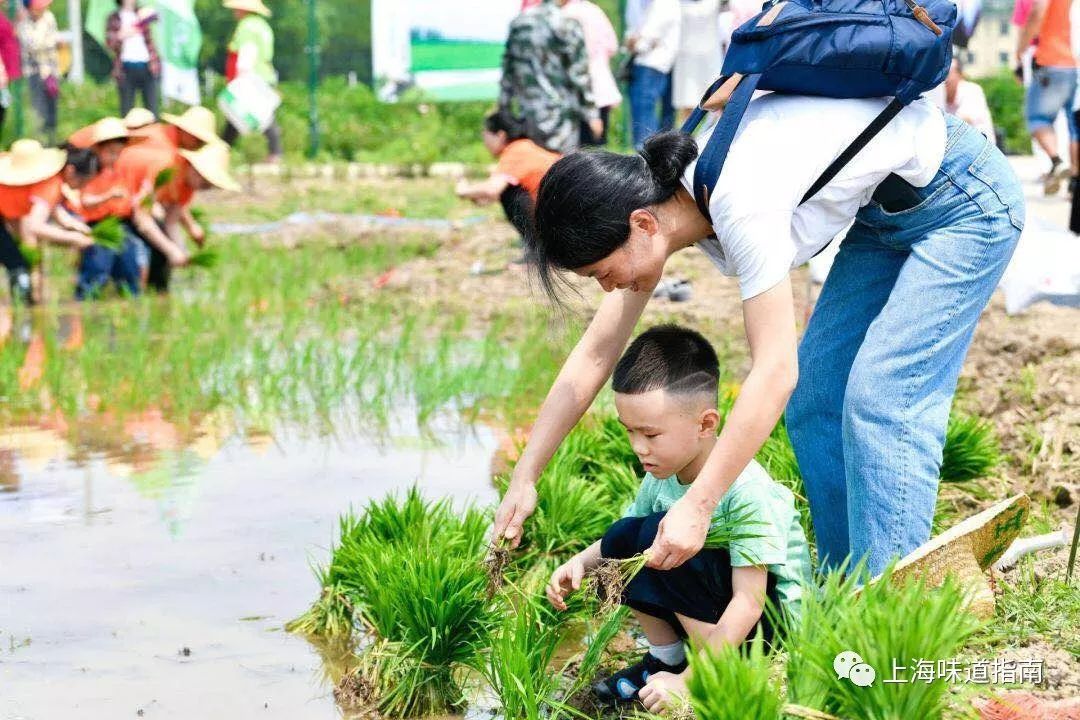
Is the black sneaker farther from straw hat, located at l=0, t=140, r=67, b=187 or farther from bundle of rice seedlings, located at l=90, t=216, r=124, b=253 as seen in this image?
straw hat, located at l=0, t=140, r=67, b=187

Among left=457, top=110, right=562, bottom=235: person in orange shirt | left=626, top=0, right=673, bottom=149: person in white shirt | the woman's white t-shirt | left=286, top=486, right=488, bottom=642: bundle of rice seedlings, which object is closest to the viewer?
the woman's white t-shirt

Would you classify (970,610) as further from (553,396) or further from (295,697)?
(295,697)

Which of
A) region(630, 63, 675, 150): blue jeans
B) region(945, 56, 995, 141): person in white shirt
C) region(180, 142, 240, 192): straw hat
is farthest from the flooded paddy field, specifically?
region(630, 63, 675, 150): blue jeans

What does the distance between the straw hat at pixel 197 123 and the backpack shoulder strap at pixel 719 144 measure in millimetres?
7367

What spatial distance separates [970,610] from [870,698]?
637 millimetres

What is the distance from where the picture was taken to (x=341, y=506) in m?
4.87

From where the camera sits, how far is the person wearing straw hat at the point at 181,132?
971 centimetres

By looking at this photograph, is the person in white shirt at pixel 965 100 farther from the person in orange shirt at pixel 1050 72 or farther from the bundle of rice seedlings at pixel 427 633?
the bundle of rice seedlings at pixel 427 633

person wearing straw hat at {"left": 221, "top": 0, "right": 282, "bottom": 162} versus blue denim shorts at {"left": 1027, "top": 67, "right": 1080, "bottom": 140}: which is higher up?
blue denim shorts at {"left": 1027, "top": 67, "right": 1080, "bottom": 140}

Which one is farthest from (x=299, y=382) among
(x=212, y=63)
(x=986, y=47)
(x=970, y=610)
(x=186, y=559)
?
(x=986, y=47)

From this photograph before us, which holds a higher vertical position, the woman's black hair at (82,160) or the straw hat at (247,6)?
the straw hat at (247,6)

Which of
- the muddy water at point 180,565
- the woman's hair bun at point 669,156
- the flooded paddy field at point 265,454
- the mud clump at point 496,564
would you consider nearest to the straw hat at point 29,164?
the flooded paddy field at point 265,454

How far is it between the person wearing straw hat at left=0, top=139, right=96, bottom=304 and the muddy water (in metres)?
3.57

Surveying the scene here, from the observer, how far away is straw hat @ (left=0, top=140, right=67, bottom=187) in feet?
29.9
